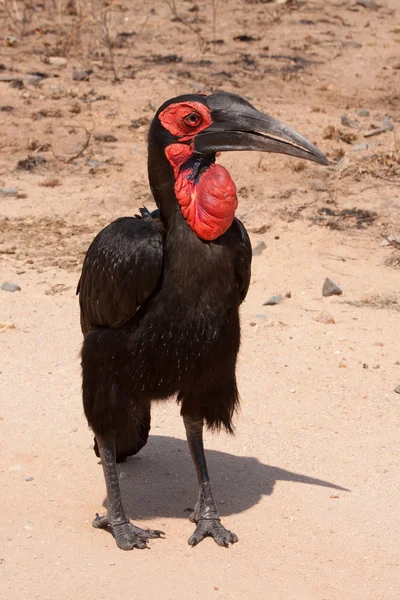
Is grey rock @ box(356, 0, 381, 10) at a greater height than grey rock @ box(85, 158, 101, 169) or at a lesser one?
greater

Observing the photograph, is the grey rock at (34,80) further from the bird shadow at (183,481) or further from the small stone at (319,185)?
the bird shadow at (183,481)

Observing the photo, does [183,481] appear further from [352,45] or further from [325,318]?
[352,45]

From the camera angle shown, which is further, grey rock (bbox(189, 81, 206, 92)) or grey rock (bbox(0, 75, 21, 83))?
grey rock (bbox(0, 75, 21, 83))

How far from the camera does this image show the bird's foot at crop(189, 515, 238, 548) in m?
4.28

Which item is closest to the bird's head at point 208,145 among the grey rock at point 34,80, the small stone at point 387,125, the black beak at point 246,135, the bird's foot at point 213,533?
the black beak at point 246,135

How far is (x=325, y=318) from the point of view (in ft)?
20.8

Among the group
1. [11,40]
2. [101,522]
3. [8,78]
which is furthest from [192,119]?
[11,40]

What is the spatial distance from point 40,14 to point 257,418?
8475 millimetres

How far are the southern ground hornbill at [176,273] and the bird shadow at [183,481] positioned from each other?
43 cm

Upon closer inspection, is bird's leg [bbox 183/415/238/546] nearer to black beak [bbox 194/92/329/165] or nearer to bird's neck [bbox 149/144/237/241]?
bird's neck [bbox 149/144/237/241]

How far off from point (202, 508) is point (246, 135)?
167 cm

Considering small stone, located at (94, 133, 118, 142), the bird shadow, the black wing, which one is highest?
the black wing

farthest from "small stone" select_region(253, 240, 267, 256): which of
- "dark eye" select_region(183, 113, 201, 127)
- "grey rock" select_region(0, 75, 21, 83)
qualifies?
"grey rock" select_region(0, 75, 21, 83)

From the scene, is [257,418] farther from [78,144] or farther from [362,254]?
[78,144]
